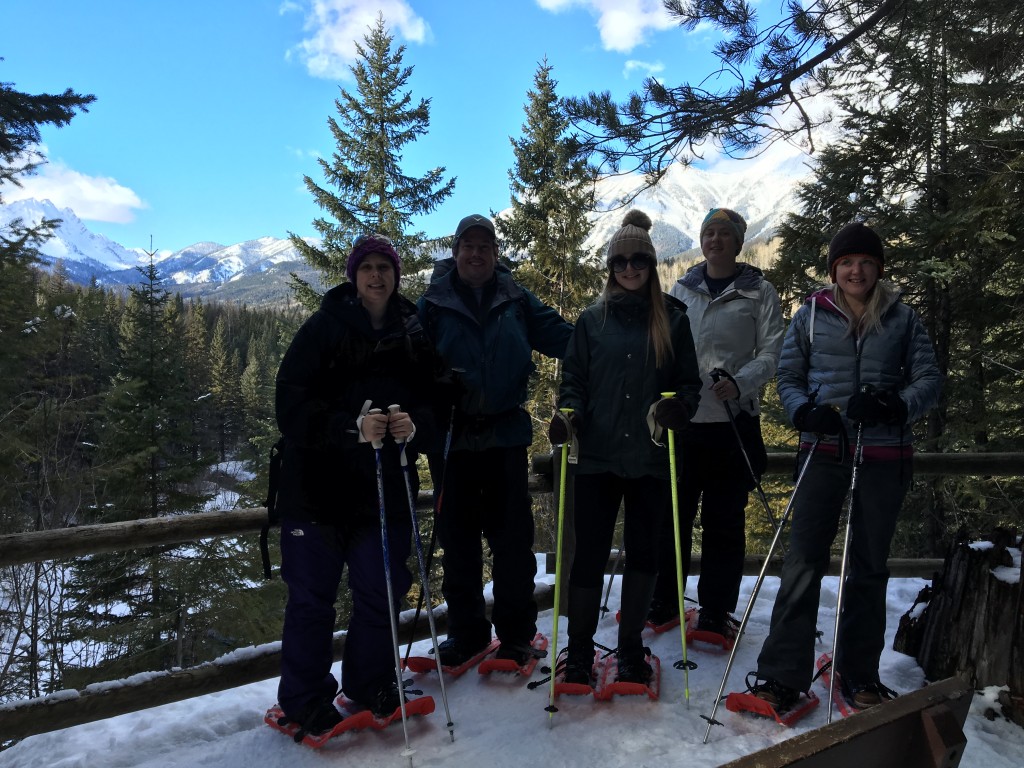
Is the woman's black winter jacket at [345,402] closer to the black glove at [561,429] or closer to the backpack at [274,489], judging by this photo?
the backpack at [274,489]

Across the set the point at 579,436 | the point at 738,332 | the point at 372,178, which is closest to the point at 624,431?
the point at 579,436

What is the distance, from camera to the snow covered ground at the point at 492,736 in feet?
8.84

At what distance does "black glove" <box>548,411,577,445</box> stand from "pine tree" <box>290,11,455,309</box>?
1319cm

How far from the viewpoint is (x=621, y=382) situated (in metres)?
3.20

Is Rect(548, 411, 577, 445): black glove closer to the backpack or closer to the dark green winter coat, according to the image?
the dark green winter coat

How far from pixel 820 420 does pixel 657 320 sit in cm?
91

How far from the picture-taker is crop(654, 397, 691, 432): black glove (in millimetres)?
2986

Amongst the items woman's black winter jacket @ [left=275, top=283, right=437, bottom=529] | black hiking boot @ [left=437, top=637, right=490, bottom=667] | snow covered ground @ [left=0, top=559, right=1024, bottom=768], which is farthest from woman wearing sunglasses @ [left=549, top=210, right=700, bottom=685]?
woman's black winter jacket @ [left=275, top=283, right=437, bottom=529]

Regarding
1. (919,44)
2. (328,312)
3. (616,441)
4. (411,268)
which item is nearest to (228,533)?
(328,312)

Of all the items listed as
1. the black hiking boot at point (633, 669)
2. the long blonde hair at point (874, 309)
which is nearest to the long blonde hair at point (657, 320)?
the long blonde hair at point (874, 309)

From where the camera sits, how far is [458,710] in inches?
123

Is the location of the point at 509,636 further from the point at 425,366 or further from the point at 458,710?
the point at 425,366

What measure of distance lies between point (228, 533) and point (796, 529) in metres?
2.99

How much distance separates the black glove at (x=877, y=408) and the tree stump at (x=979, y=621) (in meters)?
1.06
